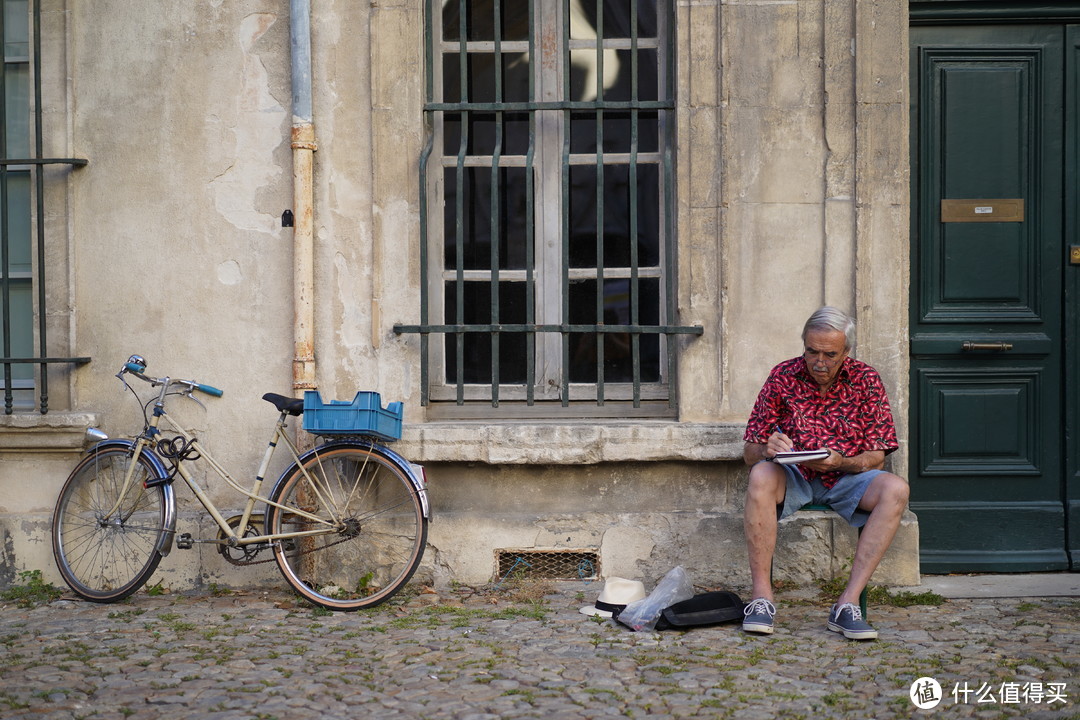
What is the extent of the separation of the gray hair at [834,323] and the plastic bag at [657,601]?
1.23m

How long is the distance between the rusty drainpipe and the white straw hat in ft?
5.65

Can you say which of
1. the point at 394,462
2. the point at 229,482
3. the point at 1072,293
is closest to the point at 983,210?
the point at 1072,293

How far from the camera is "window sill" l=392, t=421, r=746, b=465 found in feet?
18.4

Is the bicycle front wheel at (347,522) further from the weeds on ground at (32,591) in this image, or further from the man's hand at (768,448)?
the man's hand at (768,448)

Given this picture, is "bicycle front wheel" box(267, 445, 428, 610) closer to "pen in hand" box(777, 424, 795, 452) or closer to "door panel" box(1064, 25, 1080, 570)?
"pen in hand" box(777, 424, 795, 452)

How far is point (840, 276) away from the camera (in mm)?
5625

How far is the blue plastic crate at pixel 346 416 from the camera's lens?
5.30 m

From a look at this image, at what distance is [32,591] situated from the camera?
18.9 ft

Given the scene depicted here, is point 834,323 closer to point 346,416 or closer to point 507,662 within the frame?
point 507,662

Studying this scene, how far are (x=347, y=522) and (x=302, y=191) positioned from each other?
5.25 feet

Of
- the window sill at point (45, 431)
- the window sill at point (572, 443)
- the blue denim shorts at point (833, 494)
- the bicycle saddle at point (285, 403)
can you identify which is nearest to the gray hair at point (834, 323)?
the blue denim shorts at point (833, 494)
